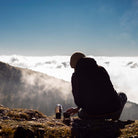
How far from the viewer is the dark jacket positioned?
7164 millimetres

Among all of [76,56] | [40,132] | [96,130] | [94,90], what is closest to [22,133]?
[40,132]

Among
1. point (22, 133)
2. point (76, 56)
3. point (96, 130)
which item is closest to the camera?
point (22, 133)

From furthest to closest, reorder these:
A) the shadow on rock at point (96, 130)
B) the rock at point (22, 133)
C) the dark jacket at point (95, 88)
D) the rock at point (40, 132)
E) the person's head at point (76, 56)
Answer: the person's head at point (76, 56), the dark jacket at point (95, 88), the shadow on rock at point (96, 130), the rock at point (40, 132), the rock at point (22, 133)

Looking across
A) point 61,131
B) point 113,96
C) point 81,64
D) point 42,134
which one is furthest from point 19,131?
point 113,96

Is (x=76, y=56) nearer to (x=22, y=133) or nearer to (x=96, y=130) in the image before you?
(x=96, y=130)

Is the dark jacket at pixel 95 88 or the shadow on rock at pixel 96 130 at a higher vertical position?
A: the dark jacket at pixel 95 88

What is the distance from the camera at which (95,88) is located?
23.5 ft

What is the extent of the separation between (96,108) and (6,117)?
5105 mm

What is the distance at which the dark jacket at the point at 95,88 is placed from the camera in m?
7.16

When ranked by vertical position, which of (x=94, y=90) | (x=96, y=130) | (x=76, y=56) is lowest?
(x=96, y=130)

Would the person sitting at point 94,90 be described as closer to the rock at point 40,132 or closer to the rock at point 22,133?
the rock at point 40,132

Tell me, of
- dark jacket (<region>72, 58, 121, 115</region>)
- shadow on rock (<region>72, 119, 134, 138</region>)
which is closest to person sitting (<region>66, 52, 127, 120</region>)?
dark jacket (<region>72, 58, 121, 115</region>)

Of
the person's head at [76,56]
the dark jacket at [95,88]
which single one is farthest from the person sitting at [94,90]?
the person's head at [76,56]

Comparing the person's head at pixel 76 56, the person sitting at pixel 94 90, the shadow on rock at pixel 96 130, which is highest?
the person's head at pixel 76 56
